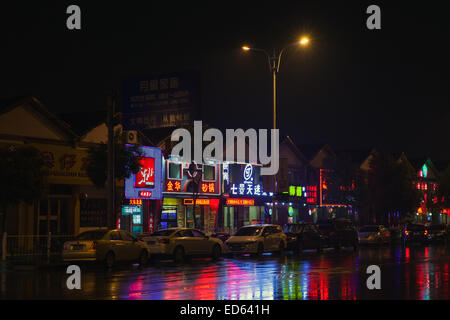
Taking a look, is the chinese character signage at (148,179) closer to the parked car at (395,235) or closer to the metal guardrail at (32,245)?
the metal guardrail at (32,245)

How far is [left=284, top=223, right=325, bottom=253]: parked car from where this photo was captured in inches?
1447

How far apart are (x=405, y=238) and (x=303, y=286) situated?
34035mm

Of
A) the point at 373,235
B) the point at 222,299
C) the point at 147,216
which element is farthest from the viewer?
the point at 373,235

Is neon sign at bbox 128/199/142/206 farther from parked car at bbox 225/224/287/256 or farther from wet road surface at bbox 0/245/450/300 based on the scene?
wet road surface at bbox 0/245/450/300

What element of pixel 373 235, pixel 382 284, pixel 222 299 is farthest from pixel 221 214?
pixel 222 299

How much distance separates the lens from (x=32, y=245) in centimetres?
2984

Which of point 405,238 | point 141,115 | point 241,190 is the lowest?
point 405,238

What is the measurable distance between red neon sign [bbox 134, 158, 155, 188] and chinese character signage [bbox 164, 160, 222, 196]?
53.7 inches

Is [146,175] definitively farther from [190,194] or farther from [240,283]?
[240,283]


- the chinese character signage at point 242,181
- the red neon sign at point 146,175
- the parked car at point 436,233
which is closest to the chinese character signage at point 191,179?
the chinese character signage at point 242,181

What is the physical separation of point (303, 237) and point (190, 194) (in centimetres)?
923

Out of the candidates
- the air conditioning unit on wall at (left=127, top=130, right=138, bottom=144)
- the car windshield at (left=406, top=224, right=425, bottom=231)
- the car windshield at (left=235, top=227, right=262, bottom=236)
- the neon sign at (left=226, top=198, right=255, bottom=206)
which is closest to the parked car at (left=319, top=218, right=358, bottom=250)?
the car windshield at (left=235, top=227, right=262, bottom=236)
